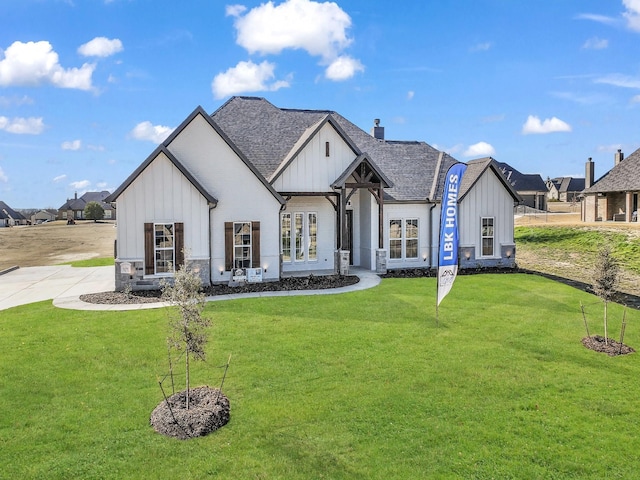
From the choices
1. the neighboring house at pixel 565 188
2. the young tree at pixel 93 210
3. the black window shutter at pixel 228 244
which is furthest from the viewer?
the young tree at pixel 93 210

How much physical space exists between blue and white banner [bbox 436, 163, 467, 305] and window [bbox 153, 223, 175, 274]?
10425 millimetres

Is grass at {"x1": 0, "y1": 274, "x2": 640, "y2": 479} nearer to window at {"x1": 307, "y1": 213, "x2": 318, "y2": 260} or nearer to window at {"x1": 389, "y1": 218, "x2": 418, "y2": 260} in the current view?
window at {"x1": 307, "y1": 213, "x2": 318, "y2": 260}

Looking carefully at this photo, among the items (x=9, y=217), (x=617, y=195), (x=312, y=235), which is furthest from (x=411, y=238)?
(x=9, y=217)

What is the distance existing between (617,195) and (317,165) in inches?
1466

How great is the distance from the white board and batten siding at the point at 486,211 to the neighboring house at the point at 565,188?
86.8m

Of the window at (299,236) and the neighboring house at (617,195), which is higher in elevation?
the neighboring house at (617,195)

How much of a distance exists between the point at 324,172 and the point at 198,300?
13.7 m

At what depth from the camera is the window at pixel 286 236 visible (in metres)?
20.6

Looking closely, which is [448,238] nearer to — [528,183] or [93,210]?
[528,183]

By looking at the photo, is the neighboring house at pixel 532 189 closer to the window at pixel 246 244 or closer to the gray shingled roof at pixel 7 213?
the window at pixel 246 244

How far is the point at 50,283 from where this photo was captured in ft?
61.7

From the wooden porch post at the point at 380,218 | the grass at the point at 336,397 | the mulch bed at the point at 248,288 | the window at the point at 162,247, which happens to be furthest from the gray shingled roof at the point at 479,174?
the window at the point at 162,247

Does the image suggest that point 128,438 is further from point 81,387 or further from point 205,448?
point 81,387

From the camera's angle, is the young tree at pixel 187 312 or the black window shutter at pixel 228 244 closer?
the young tree at pixel 187 312
